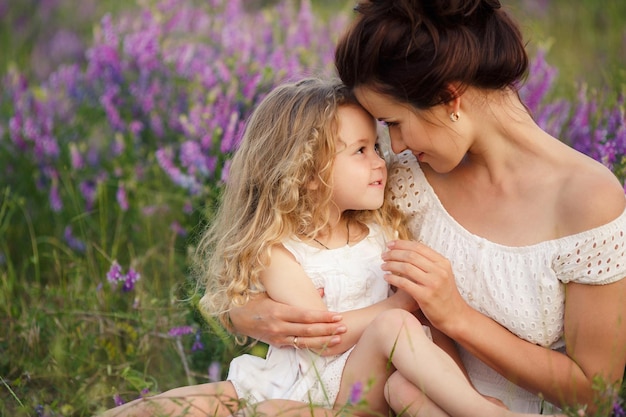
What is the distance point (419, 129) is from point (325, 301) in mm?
592

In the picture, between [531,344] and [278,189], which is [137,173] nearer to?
[278,189]

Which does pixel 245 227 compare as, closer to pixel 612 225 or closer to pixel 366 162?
pixel 366 162

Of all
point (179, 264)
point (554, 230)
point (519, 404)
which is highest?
point (554, 230)

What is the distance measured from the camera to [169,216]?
4.15 m

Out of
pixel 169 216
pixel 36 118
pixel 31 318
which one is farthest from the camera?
pixel 36 118

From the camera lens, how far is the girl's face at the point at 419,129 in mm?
2439

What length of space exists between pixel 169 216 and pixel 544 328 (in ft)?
6.99

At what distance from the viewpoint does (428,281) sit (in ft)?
7.84

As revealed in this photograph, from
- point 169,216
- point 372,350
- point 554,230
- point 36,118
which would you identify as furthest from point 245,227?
point 36,118

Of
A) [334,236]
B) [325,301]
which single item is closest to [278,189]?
[334,236]

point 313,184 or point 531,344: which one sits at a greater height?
point 313,184

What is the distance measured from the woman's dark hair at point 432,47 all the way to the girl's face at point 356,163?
0.20m

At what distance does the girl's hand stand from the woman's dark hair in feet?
1.29

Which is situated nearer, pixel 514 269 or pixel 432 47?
pixel 432 47
